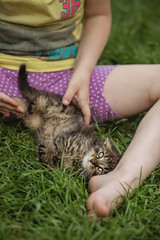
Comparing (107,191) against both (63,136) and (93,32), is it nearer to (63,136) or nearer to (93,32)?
(63,136)

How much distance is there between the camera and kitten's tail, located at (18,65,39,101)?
5.83ft

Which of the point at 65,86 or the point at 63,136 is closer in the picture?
the point at 63,136

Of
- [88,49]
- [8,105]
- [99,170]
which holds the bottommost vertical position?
[99,170]

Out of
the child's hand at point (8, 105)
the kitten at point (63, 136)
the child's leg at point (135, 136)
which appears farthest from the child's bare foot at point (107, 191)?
the child's hand at point (8, 105)

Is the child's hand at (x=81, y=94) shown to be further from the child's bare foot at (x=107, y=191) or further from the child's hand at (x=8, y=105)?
the child's bare foot at (x=107, y=191)

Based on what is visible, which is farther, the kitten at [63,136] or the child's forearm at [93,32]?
the child's forearm at [93,32]

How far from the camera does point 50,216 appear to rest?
1220 mm

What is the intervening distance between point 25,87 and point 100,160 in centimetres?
78

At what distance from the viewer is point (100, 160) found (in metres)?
1.68

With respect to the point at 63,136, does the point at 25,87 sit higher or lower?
higher

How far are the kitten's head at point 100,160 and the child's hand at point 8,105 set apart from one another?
23.2 inches

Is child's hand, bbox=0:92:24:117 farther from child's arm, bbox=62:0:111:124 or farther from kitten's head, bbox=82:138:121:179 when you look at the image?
kitten's head, bbox=82:138:121:179

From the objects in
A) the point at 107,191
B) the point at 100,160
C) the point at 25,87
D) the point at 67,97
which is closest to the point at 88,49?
the point at 67,97

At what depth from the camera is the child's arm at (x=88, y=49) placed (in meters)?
1.80
